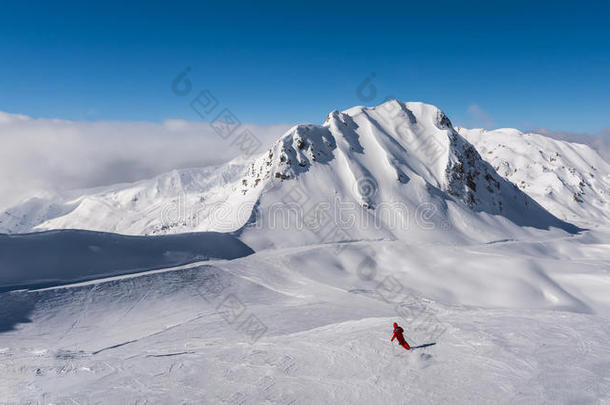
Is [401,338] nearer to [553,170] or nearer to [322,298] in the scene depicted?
[322,298]

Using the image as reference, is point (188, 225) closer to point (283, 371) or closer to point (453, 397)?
point (283, 371)

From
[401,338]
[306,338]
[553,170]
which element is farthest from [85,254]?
[553,170]

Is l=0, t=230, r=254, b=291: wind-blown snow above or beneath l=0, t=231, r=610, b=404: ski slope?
above

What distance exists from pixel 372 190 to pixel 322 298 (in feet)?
88.4

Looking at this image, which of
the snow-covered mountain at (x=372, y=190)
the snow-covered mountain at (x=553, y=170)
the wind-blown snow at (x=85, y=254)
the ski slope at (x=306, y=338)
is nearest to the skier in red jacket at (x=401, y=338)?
the ski slope at (x=306, y=338)

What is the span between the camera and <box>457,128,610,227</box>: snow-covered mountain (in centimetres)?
9694

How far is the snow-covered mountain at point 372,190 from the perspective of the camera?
38781mm

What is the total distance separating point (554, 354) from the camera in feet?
35.0

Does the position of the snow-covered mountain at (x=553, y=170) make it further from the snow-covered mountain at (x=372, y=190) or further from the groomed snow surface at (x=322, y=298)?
the groomed snow surface at (x=322, y=298)

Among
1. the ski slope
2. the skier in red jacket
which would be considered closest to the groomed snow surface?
the ski slope

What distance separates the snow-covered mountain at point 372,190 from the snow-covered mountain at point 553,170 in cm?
5011

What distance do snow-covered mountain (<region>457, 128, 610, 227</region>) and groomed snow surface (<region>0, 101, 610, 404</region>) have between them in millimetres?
54748

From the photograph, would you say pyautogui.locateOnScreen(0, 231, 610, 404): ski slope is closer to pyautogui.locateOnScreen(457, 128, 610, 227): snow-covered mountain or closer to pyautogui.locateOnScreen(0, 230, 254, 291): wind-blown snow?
pyautogui.locateOnScreen(0, 230, 254, 291): wind-blown snow

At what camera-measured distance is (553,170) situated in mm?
113062
